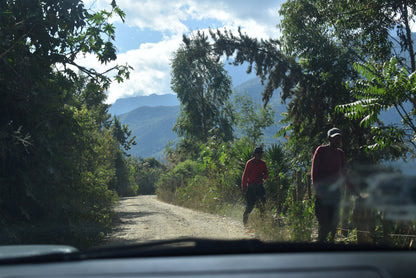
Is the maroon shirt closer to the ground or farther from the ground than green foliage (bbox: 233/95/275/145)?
closer to the ground

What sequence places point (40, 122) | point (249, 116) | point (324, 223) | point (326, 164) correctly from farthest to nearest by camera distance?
point (249, 116)
point (40, 122)
point (326, 164)
point (324, 223)

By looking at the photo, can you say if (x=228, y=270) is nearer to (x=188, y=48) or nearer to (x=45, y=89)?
(x=45, y=89)

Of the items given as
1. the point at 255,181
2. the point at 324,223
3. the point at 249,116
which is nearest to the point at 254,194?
the point at 255,181

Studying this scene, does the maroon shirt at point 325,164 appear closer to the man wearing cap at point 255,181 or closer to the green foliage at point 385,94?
the green foliage at point 385,94

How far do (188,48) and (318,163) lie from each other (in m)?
10.5

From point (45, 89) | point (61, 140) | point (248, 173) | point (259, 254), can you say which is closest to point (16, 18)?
point (45, 89)

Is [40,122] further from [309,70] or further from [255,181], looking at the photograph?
[309,70]

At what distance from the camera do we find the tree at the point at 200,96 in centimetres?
3434

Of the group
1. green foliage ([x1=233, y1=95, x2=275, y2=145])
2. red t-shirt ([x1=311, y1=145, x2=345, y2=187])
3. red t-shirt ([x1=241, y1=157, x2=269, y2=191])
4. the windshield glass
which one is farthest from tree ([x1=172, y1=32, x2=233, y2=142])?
red t-shirt ([x1=311, y1=145, x2=345, y2=187])

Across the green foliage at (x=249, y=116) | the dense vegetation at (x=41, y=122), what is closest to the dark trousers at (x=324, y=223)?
the dense vegetation at (x=41, y=122)

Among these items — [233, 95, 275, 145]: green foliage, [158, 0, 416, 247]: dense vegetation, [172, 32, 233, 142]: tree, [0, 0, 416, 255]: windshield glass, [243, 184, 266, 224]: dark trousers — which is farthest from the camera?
[233, 95, 275, 145]: green foliage

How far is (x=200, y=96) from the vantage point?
35.2 meters

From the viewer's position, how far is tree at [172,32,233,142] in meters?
34.3

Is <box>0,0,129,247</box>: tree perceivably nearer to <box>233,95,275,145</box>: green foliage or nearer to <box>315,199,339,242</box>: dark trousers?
<box>315,199,339,242</box>: dark trousers
